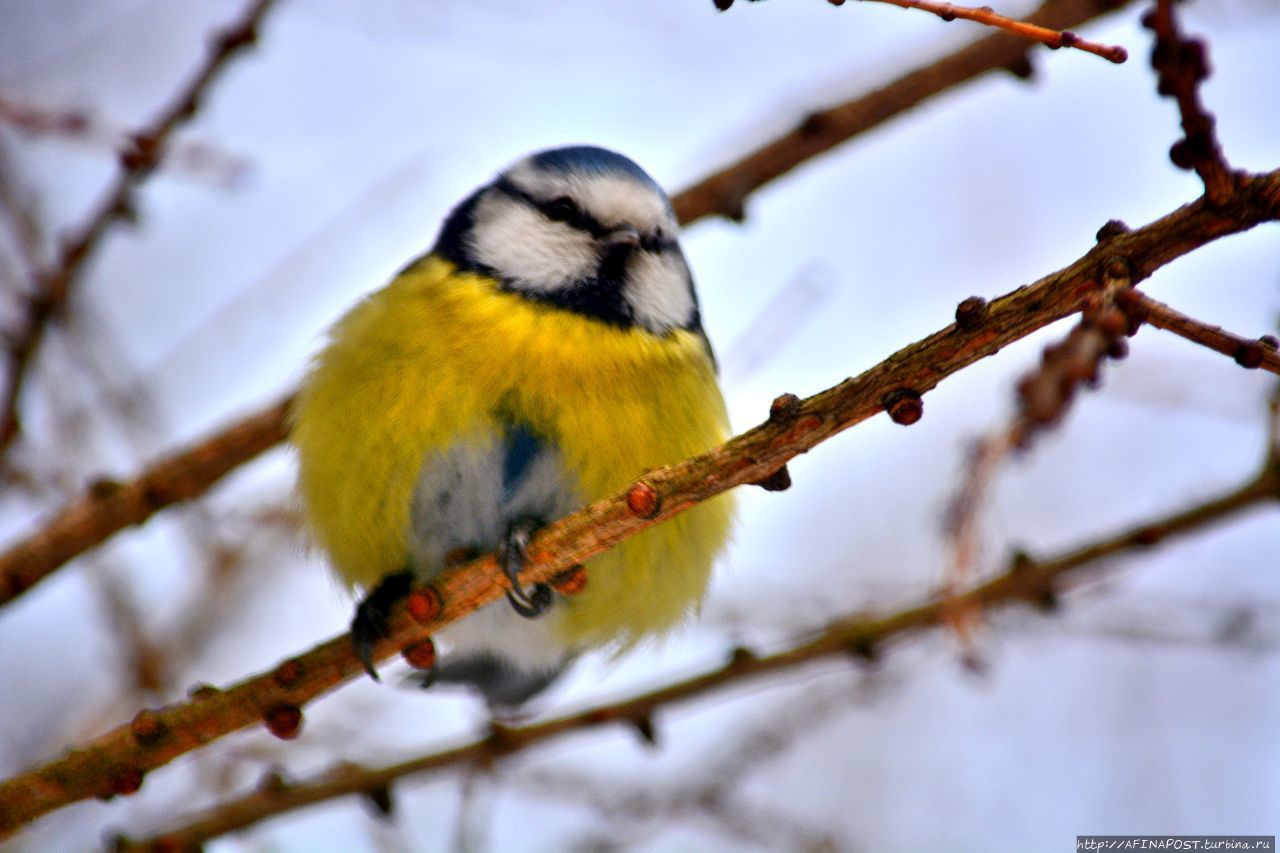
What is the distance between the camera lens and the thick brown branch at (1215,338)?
3.45ft

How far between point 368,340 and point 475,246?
358 millimetres

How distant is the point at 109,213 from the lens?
7.02 feet

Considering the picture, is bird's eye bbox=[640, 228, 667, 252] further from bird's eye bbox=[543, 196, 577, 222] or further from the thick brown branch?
the thick brown branch

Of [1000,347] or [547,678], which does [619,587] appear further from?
[1000,347]

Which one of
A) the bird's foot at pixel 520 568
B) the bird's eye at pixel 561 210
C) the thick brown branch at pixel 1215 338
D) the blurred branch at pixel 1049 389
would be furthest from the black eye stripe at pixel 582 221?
the thick brown branch at pixel 1215 338

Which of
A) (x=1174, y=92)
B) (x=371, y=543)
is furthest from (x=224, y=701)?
(x=1174, y=92)

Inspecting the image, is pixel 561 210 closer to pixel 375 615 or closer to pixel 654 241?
pixel 654 241

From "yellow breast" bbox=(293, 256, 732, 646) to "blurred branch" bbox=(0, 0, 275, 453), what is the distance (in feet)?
1.50

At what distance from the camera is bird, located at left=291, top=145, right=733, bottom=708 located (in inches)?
81.0

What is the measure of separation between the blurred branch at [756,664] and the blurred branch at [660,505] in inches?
1.1

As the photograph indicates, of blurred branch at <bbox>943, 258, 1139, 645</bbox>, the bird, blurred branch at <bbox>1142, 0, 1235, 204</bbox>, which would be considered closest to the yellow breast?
the bird

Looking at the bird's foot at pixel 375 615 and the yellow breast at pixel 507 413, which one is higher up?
the yellow breast at pixel 507 413

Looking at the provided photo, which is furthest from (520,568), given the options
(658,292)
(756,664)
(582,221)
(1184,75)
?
(1184,75)

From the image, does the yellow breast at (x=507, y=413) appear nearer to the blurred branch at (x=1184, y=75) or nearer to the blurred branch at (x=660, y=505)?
the blurred branch at (x=660, y=505)
